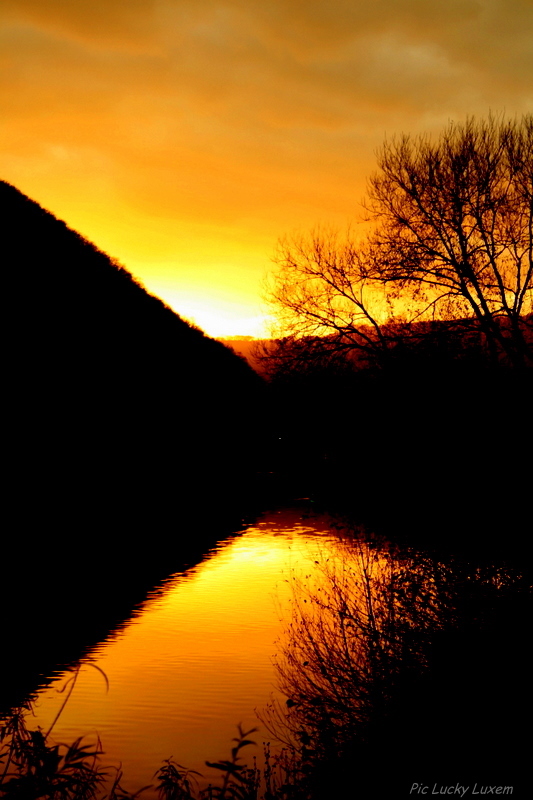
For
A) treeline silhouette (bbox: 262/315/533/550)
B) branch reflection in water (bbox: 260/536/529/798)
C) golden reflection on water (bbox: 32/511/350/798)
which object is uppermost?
treeline silhouette (bbox: 262/315/533/550)

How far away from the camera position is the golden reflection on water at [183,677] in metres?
11.5

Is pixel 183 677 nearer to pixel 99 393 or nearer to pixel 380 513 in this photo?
pixel 380 513

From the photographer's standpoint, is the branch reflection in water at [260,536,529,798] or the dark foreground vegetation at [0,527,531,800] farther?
the branch reflection in water at [260,536,529,798]

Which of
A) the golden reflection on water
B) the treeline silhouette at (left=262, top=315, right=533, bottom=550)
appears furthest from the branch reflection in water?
the treeline silhouette at (left=262, top=315, right=533, bottom=550)

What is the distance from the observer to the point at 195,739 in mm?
11617

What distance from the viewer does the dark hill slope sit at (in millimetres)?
43531

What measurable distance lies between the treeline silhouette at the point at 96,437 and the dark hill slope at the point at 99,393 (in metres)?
0.14

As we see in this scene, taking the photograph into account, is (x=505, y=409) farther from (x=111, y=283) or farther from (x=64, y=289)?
(x=111, y=283)

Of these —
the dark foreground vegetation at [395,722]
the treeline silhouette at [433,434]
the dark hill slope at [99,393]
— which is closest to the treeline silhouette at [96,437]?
the dark hill slope at [99,393]

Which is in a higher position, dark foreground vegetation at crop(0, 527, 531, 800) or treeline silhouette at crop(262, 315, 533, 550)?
treeline silhouette at crop(262, 315, 533, 550)

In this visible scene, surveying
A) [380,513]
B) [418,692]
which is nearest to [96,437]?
[380,513]

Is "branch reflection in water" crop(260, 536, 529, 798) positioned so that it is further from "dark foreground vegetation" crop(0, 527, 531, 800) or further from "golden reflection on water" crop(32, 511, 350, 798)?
"golden reflection on water" crop(32, 511, 350, 798)

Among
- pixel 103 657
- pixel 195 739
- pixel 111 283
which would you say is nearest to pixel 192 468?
pixel 111 283

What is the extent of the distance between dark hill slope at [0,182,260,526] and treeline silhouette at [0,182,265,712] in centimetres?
14
